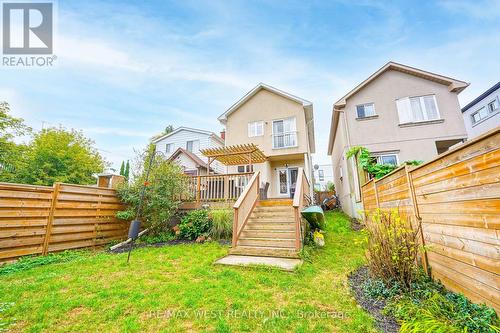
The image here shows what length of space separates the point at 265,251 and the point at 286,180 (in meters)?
9.49

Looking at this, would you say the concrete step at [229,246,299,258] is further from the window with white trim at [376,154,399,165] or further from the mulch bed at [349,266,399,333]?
the window with white trim at [376,154,399,165]

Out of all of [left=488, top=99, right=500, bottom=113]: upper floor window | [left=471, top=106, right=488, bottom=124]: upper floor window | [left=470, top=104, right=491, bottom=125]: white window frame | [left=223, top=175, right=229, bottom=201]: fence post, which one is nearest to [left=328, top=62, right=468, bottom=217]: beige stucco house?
[left=223, top=175, right=229, bottom=201]: fence post

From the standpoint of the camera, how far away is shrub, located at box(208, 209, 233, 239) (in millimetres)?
7410

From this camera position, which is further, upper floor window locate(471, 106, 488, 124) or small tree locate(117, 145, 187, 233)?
upper floor window locate(471, 106, 488, 124)

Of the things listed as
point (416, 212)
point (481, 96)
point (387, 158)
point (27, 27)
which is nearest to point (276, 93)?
point (387, 158)

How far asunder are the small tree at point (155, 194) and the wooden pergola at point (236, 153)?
2.78 meters

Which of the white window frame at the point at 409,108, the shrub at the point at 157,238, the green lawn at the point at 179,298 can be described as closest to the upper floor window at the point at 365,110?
the white window frame at the point at 409,108

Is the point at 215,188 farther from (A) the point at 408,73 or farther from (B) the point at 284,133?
(A) the point at 408,73

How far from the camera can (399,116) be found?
1077cm

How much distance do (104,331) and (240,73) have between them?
13.9 metres

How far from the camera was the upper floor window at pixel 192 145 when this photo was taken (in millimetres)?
19448

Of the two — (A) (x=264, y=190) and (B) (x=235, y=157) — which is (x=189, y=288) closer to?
(A) (x=264, y=190)

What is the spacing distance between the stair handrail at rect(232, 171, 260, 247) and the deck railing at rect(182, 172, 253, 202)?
125 centimetres

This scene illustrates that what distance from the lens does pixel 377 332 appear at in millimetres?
2203
